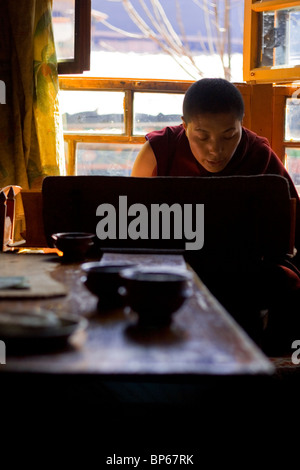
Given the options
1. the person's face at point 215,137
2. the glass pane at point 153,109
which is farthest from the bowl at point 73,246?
the glass pane at point 153,109

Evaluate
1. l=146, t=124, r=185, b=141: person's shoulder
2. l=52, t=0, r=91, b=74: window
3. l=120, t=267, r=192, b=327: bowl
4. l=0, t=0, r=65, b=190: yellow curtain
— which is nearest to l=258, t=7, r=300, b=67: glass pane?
l=146, t=124, r=185, b=141: person's shoulder

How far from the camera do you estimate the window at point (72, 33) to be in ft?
9.03

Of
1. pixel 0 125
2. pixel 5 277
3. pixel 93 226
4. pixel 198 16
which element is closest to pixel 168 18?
pixel 198 16

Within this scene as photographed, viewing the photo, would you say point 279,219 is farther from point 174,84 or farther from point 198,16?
point 198,16

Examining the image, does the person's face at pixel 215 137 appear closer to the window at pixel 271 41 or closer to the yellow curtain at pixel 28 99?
the yellow curtain at pixel 28 99

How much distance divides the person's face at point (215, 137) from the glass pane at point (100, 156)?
1128 millimetres

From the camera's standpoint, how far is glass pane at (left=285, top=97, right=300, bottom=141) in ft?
10.4

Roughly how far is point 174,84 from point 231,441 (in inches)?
102

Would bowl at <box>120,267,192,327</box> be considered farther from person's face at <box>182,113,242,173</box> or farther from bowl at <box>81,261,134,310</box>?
person's face at <box>182,113,242,173</box>

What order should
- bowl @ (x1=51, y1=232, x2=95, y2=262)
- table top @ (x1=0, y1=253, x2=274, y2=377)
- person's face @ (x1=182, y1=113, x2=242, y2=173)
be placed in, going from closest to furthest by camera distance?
table top @ (x1=0, y1=253, x2=274, y2=377) → bowl @ (x1=51, y1=232, x2=95, y2=262) → person's face @ (x1=182, y1=113, x2=242, y2=173)

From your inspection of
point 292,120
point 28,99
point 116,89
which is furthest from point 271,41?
point 28,99

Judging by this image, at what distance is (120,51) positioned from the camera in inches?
239

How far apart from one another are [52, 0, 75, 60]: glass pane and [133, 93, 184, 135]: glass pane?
0.54m

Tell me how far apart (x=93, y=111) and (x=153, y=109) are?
1.17 ft
